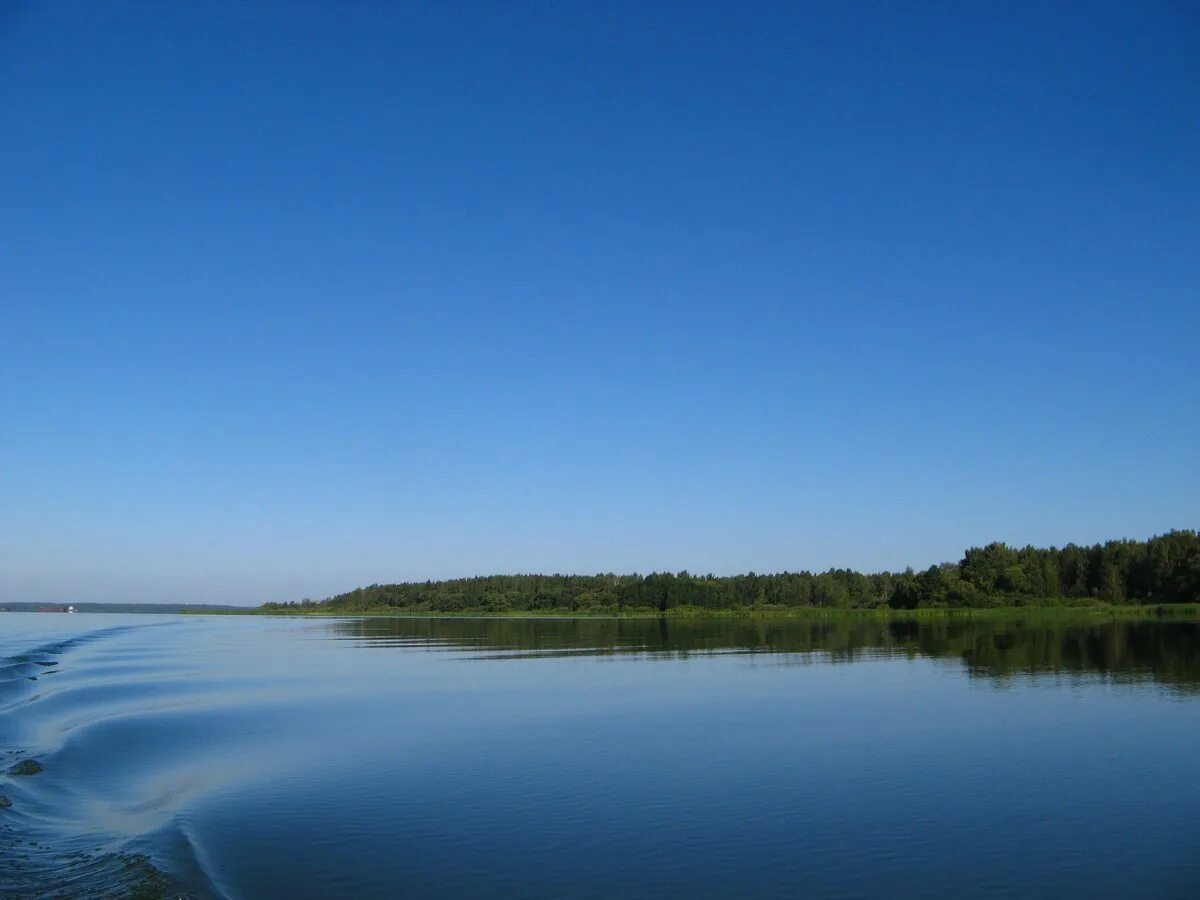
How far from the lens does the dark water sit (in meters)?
14.0

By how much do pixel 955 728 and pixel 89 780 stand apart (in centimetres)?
2399

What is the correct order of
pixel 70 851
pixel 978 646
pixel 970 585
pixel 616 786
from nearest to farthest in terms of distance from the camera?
pixel 70 851 < pixel 616 786 < pixel 978 646 < pixel 970 585

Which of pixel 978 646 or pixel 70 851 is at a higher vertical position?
pixel 70 851

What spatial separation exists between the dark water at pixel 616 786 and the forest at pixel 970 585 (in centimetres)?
8982

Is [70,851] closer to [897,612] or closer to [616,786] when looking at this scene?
[616,786]

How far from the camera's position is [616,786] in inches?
777

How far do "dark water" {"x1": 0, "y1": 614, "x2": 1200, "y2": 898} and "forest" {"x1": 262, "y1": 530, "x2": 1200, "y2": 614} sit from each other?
3536 inches

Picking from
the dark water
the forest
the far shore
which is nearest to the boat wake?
the dark water

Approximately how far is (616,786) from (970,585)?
12388cm

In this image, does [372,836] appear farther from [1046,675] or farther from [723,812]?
[1046,675]

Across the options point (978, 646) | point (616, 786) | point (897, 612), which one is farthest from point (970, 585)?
point (616, 786)

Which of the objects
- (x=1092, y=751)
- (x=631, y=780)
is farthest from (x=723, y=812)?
(x=1092, y=751)

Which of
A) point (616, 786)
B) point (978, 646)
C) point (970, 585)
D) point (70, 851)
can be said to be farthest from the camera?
point (970, 585)

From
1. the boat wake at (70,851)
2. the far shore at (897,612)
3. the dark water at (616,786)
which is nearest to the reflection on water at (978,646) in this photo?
the dark water at (616,786)
